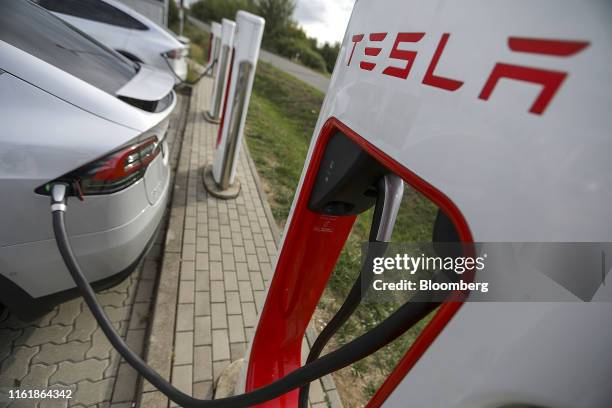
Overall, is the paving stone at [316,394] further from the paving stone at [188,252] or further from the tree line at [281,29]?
the tree line at [281,29]

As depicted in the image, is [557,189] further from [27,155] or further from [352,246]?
[352,246]

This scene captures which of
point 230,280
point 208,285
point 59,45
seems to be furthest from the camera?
point 230,280

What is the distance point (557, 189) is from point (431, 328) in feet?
1.01

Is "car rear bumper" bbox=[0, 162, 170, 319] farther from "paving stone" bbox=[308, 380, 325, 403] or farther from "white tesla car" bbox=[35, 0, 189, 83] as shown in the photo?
"white tesla car" bbox=[35, 0, 189, 83]

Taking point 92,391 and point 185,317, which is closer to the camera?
point 92,391

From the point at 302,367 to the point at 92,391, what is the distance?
1700 mm

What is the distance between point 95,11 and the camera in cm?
578

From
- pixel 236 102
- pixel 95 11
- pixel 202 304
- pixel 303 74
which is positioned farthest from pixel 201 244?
pixel 303 74

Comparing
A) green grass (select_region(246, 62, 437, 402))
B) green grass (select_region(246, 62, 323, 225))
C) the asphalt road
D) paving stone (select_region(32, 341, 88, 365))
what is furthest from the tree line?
paving stone (select_region(32, 341, 88, 365))

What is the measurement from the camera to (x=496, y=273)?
1.62 ft

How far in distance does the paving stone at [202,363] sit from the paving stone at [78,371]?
0.54m

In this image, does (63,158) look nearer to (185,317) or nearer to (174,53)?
(185,317)

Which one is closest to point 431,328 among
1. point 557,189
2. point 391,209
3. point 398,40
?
point 557,189

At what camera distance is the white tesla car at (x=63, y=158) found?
4.66ft
